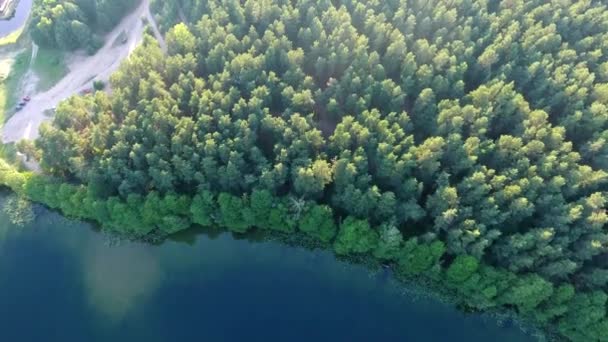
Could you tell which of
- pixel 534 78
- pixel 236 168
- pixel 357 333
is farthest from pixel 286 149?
pixel 534 78

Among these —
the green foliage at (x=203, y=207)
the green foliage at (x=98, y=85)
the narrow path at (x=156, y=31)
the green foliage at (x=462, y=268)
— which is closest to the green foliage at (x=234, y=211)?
the green foliage at (x=203, y=207)

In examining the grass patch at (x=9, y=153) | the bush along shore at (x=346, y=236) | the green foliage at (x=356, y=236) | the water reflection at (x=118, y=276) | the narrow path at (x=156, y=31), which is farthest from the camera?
the narrow path at (x=156, y=31)

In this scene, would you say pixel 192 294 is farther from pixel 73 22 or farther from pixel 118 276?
pixel 73 22

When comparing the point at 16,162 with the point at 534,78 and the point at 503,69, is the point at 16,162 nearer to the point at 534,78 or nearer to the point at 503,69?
the point at 503,69

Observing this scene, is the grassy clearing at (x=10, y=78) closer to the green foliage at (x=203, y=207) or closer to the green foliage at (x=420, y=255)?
the green foliage at (x=203, y=207)

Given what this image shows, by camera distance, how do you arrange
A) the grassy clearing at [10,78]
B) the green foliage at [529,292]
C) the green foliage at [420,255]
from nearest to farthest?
the green foliage at [529,292] < the green foliage at [420,255] < the grassy clearing at [10,78]

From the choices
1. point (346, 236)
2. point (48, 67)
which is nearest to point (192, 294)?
point (346, 236)

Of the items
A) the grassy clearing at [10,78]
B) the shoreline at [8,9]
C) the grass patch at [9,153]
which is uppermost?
the shoreline at [8,9]
